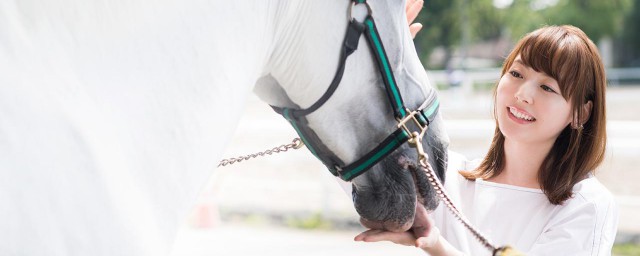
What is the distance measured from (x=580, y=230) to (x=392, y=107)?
77cm

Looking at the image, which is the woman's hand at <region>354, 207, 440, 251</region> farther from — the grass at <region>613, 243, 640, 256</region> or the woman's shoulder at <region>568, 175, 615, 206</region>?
the grass at <region>613, 243, 640, 256</region>

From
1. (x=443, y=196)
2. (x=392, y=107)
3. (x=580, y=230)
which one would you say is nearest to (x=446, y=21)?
(x=580, y=230)

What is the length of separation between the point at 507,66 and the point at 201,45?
1.22 m

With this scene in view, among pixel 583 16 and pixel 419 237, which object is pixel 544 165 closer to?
pixel 419 237

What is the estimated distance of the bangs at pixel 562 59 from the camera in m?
1.91

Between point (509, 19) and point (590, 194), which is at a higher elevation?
point (590, 194)

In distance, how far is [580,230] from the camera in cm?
184

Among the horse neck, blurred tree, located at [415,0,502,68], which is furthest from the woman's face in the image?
blurred tree, located at [415,0,502,68]

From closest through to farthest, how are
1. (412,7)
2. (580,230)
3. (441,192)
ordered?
(441,192) < (412,7) < (580,230)

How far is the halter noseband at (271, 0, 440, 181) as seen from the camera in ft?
4.11

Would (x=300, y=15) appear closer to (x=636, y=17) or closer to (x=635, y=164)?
(x=635, y=164)

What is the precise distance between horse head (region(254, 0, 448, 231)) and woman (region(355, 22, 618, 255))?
0.41m

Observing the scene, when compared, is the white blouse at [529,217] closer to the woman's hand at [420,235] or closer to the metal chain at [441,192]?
the woman's hand at [420,235]

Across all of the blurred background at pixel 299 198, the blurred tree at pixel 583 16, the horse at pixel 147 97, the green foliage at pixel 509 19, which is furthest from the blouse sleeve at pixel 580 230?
the blurred tree at pixel 583 16
